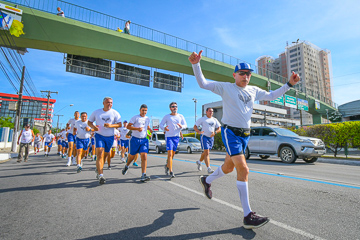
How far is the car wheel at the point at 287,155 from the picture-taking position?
972 centimetres

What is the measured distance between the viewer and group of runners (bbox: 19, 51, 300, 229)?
8.66 ft

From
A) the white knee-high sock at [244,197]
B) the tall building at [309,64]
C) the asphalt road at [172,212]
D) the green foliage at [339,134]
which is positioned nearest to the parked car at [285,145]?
the green foliage at [339,134]

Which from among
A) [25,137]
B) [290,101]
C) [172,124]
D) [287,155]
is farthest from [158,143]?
[290,101]

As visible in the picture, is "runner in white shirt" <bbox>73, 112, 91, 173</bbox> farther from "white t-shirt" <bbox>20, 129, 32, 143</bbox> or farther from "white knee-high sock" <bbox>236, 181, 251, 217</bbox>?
"white knee-high sock" <bbox>236, 181, 251, 217</bbox>

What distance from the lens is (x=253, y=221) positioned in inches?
89.2

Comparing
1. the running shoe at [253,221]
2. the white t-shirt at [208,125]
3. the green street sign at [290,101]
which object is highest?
the green street sign at [290,101]

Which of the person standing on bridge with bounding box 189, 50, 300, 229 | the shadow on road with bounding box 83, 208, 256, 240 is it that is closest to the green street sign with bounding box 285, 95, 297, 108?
the person standing on bridge with bounding box 189, 50, 300, 229

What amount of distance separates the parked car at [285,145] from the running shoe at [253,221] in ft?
27.9

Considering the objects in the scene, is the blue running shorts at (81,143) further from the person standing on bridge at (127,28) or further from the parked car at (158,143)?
the person standing on bridge at (127,28)

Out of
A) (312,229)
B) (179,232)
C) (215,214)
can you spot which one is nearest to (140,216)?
(179,232)

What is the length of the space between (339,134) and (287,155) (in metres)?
5.40

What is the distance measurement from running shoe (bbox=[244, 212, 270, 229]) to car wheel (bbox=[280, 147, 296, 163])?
8.66 metres

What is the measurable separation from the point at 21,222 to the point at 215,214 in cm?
243

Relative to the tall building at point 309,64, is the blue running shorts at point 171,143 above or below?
below
